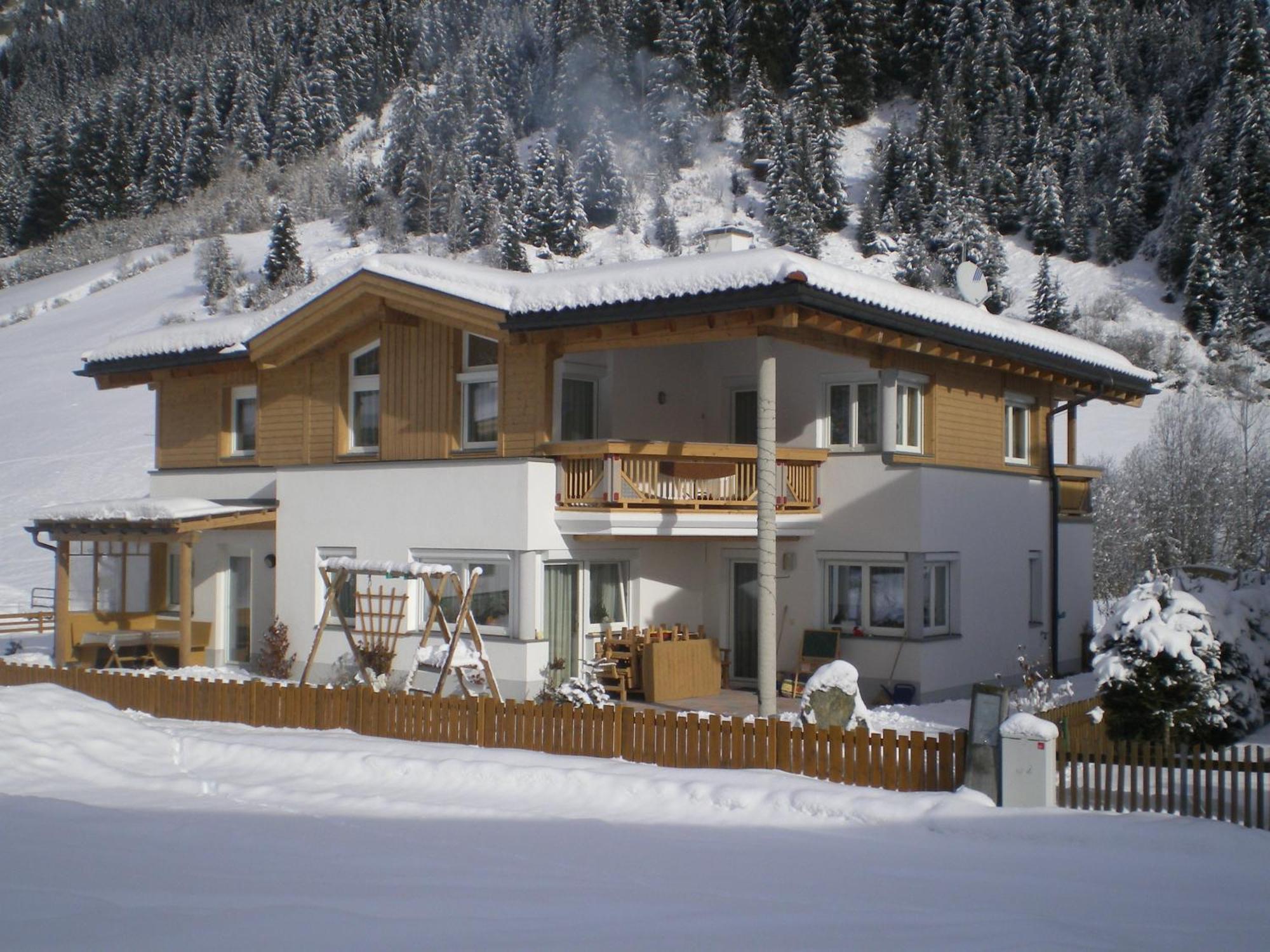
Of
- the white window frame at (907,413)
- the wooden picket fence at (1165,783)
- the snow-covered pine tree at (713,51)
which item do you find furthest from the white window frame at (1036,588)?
the snow-covered pine tree at (713,51)

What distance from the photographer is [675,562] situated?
65.0ft

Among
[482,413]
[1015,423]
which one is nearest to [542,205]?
[1015,423]

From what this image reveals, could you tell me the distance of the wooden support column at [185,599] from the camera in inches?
783

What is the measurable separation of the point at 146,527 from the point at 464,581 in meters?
6.01

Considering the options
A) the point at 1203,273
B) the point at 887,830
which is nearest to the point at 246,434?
the point at 887,830

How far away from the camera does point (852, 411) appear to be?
1903 cm

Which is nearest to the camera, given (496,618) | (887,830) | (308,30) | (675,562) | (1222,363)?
(887,830)

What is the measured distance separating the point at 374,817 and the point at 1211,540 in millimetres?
32692

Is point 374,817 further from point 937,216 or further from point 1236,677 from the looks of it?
point 937,216

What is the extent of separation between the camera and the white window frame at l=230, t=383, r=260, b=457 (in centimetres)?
2273

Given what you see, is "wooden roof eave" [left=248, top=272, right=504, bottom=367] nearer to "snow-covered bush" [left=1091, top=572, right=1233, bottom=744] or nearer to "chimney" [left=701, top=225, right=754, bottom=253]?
"chimney" [left=701, top=225, right=754, bottom=253]

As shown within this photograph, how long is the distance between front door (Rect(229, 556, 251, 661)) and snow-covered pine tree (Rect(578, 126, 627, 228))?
64205 mm

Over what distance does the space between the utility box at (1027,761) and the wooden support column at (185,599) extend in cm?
1371

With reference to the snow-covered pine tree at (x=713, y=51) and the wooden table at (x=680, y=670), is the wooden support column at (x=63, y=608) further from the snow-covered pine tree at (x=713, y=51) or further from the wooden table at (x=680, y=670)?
the snow-covered pine tree at (x=713, y=51)
